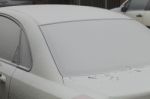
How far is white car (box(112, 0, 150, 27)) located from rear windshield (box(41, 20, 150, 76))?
7665mm

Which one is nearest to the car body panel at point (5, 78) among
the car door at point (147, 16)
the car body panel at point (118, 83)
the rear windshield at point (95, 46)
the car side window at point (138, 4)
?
the rear windshield at point (95, 46)

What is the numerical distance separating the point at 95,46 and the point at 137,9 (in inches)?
340

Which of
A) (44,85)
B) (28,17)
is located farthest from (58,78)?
(28,17)

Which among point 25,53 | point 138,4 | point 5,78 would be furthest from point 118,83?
point 138,4

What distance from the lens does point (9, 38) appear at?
15.6 ft

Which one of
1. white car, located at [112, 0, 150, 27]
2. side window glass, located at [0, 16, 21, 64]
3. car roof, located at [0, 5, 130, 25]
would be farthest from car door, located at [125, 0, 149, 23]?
side window glass, located at [0, 16, 21, 64]

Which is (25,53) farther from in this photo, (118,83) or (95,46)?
(118,83)

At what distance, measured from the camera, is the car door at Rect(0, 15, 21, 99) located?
14.4 feet

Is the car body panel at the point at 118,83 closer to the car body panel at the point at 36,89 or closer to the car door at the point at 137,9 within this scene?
the car body panel at the point at 36,89

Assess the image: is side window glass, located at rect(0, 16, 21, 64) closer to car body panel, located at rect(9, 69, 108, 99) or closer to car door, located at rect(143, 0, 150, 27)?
car body panel, located at rect(9, 69, 108, 99)

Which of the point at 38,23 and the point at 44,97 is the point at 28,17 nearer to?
the point at 38,23

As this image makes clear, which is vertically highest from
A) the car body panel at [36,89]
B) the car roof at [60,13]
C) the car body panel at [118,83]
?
the car roof at [60,13]

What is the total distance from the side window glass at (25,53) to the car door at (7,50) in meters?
0.10

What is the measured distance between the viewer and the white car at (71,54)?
3617mm
